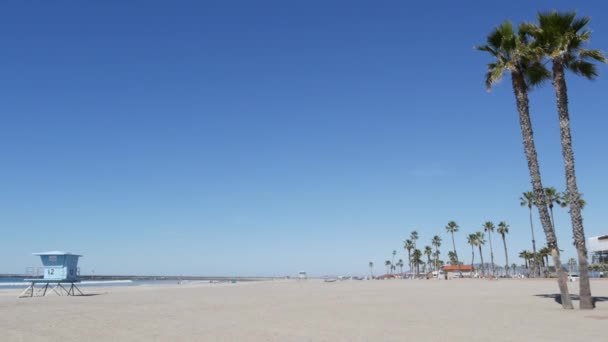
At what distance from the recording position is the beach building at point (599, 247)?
73625 mm

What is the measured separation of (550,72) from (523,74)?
1.28 metres

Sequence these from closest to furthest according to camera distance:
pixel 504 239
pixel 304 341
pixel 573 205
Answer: pixel 304 341 < pixel 573 205 < pixel 504 239

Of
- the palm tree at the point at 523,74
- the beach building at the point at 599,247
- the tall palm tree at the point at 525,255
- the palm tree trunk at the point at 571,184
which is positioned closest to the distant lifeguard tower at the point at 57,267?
the palm tree at the point at 523,74

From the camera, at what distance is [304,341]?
11.5 m

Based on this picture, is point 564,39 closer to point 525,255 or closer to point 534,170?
point 534,170

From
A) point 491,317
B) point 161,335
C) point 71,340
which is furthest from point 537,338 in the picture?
point 71,340

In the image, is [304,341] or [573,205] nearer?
[304,341]

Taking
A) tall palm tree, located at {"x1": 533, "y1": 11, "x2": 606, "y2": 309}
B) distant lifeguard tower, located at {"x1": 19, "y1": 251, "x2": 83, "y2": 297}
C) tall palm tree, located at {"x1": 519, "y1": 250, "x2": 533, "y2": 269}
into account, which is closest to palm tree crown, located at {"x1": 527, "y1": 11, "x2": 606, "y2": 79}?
tall palm tree, located at {"x1": 533, "y1": 11, "x2": 606, "y2": 309}

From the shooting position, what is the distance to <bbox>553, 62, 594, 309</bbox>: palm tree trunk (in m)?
19.4

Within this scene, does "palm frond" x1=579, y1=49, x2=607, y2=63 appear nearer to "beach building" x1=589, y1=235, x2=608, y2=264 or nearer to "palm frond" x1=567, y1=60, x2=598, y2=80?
"palm frond" x1=567, y1=60, x2=598, y2=80

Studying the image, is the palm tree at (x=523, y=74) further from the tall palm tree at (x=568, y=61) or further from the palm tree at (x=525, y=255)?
the palm tree at (x=525, y=255)

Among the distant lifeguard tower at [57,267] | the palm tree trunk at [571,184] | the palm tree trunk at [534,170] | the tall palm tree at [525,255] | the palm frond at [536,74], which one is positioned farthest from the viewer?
the tall palm tree at [525,255]

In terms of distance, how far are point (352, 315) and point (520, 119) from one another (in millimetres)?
12535

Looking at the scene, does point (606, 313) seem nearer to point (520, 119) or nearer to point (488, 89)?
point (520, 119)
